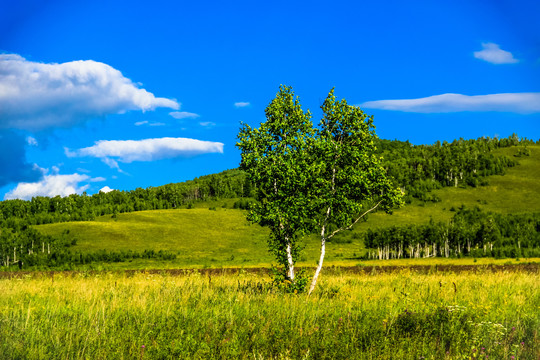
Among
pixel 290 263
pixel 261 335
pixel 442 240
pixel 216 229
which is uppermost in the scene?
pixel 290 263

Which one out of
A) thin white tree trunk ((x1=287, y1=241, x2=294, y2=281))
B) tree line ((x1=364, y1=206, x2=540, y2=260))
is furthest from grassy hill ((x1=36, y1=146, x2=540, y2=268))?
thin white tree trunk ((x1=287, y1=241, x2=294, y2=281))

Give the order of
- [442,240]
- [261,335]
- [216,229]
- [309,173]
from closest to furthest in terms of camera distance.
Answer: [261,335], [309,173], [442,240], [216,229]

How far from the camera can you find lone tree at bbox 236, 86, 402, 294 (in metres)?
15.4

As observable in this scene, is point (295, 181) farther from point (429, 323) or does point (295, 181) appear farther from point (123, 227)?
point (123, 227)

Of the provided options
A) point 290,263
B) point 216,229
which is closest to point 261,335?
point 290,263

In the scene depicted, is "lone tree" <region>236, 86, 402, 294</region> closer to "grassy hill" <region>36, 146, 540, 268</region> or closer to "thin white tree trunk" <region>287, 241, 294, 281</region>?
"thin white tree trunk" <region>287, 241, 294, 281</region>

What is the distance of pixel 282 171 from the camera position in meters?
15.4

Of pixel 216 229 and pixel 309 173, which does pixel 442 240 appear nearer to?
pixel 216 229

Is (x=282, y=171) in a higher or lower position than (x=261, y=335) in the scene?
higher

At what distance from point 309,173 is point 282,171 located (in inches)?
38.5

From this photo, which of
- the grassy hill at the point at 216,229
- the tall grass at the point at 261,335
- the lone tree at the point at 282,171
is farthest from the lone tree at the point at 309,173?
the grassy hill at the point at 216,229

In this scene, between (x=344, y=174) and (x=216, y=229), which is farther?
(x=216, y=229)

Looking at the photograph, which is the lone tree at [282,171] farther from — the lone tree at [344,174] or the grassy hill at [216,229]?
the grassy hill at [216,229]

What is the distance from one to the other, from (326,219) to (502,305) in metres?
6.31
